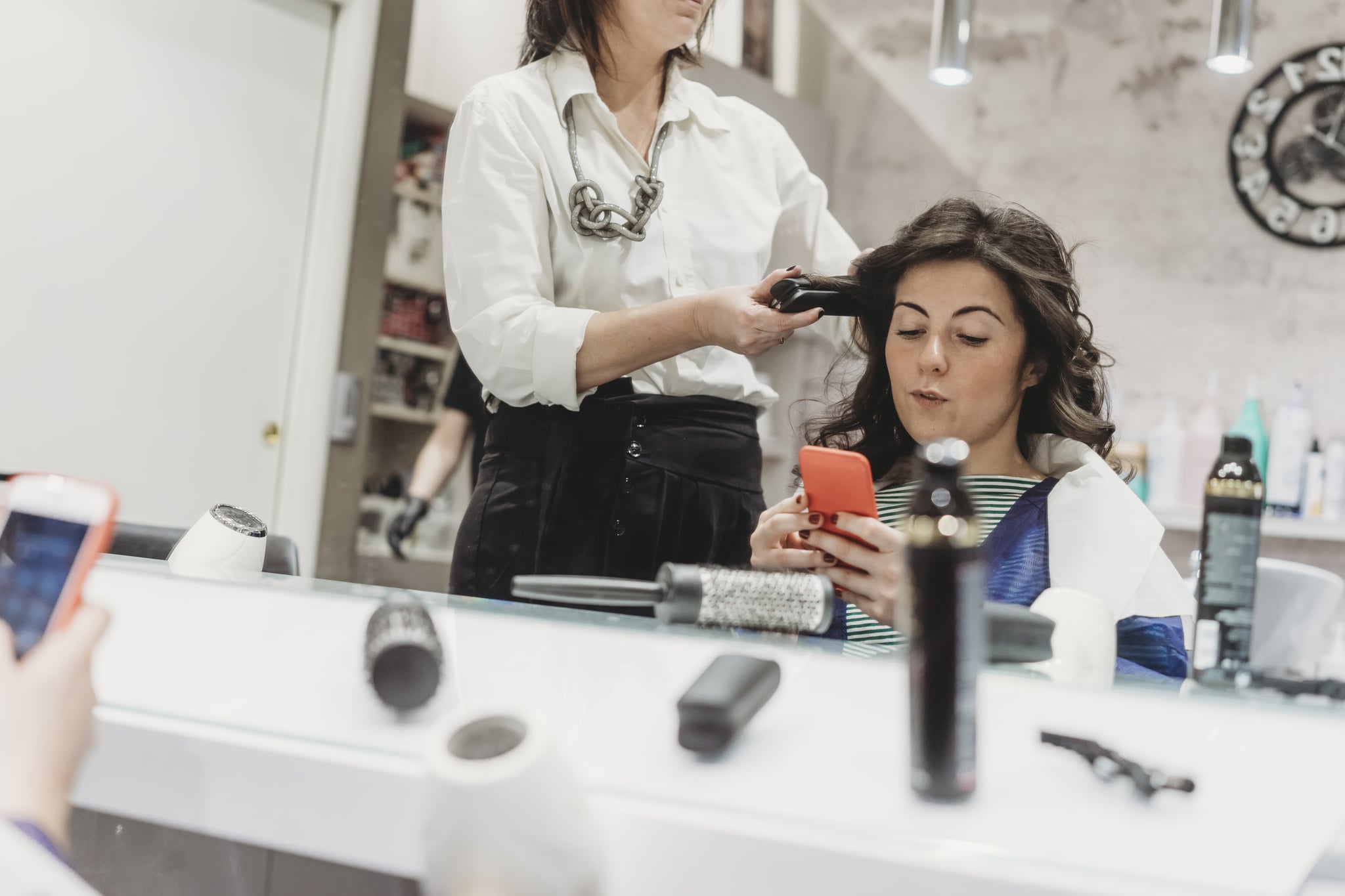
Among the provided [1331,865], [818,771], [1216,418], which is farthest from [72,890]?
[1216,418]

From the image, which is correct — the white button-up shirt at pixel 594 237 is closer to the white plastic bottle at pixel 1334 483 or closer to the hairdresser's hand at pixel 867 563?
the hairdresser's hand at pixel 867 563

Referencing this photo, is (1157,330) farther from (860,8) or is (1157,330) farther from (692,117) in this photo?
(692,117)

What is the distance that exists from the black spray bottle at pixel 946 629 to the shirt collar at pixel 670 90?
3.08ft

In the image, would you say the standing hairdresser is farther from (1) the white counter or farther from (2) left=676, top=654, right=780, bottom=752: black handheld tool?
(2) left=676, top=654, right=780, bottom=752: black handheld tool

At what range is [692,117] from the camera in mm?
1367

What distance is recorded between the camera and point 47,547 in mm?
612

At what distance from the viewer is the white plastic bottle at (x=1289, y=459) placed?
2061 millimetres

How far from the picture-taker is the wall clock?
5.82 feet

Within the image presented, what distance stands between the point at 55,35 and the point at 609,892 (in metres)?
2.07

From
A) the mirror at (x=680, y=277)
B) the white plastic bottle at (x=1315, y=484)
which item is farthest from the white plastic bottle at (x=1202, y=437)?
the white plastic bottle at (x=1315, y=484)

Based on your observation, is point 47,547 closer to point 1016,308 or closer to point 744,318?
point 744,318

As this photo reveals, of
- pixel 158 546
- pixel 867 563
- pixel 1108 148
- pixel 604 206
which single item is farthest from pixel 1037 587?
pixel 158 546

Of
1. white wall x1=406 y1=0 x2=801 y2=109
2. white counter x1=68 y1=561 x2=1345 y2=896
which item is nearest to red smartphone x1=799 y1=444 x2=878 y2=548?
white counter x1=68 y1=561 x2=1345 y2=896

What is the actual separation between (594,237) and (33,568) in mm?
800
